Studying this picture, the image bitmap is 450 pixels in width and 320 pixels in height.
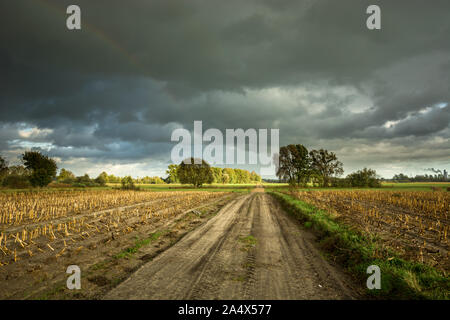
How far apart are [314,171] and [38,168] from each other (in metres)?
80.9

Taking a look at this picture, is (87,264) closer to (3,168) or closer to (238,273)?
(238,273)

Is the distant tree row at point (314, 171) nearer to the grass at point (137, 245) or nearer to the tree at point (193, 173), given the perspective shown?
the tree at point (193, 173)

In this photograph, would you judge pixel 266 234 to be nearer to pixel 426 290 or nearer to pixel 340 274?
pixel 340 274

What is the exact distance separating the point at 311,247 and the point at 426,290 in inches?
163

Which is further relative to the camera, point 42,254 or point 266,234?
point 266,234

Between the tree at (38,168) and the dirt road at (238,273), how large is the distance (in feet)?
193

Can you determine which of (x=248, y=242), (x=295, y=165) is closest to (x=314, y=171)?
(x=295, y=165)

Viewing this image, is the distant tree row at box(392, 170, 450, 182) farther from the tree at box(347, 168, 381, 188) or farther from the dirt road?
the dirt road

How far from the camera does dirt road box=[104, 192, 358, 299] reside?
477cm

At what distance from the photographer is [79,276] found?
224 inches

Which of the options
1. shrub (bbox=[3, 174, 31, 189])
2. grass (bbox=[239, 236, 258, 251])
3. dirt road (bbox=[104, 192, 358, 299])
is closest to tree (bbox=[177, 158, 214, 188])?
shrub (bbox=[3, 174, 31, 189])

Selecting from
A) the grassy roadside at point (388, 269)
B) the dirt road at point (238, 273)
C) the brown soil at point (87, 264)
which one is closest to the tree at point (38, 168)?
the brown soil at point (87, 264)
